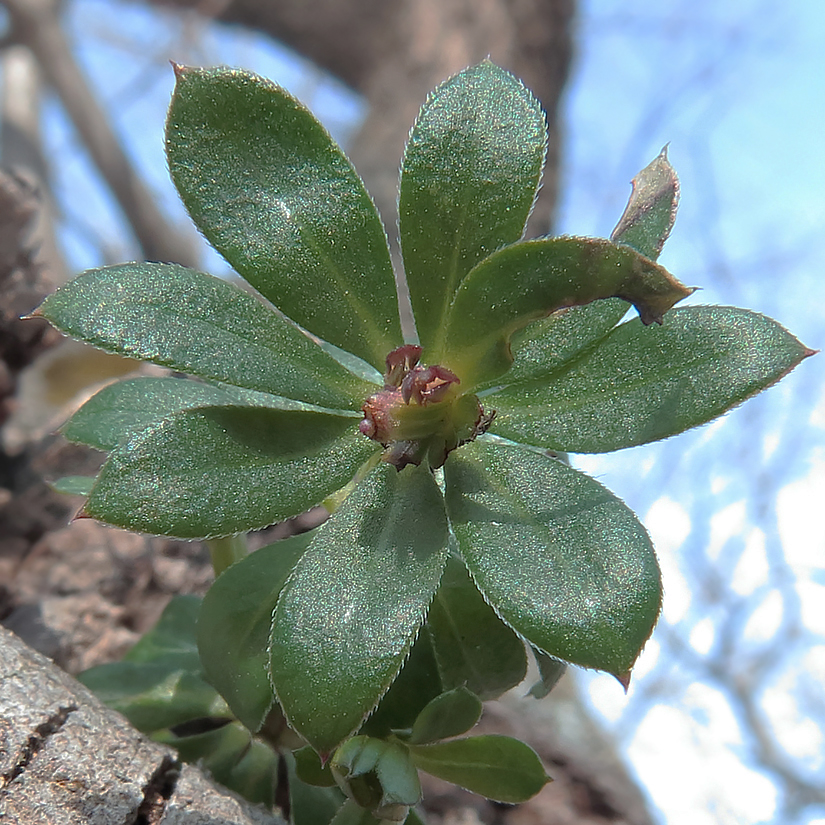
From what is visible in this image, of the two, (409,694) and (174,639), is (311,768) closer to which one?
(409,694)

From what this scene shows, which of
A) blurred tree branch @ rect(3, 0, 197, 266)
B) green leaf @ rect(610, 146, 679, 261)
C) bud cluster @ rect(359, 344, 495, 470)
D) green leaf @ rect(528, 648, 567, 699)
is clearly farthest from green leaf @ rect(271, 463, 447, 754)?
blurred tree branch @ rect(3, 0, 197, 266)

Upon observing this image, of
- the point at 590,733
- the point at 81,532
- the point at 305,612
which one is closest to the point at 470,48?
the point at 81,532

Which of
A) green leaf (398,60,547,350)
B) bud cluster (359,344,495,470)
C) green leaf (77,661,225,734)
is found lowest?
green leaf (77,661,225,734)

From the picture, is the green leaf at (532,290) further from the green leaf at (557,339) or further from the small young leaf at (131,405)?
the small young leaf at (131,405)

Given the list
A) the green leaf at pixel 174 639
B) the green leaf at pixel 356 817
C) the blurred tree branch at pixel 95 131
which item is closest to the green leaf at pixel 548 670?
the green leaf at pixel 356 817

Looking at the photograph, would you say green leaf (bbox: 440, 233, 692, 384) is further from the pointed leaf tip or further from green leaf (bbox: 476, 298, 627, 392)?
the pointed leaf tip

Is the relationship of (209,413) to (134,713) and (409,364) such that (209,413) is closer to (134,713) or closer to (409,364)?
(409,364)
